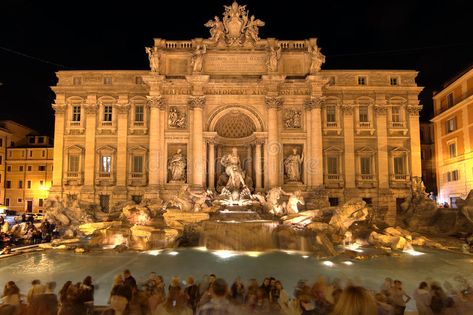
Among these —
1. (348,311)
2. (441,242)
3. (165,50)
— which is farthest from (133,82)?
(348,311)

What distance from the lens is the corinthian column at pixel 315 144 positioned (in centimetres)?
2917

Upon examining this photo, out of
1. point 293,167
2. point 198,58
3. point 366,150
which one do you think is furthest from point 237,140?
point 366,150

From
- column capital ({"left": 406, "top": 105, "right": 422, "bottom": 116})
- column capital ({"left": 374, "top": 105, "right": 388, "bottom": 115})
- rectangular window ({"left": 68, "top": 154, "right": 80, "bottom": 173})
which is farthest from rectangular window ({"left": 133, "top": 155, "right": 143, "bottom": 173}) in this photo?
column capital ({"left": 406, "top": 105, "right": 422, "bottom": 116})

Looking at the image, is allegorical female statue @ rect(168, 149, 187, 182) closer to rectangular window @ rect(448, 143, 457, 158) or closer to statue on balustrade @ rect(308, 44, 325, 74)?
statue on balustrade @ rect(308, 44, 325, 74)

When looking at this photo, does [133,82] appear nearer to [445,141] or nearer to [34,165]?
[34,165]

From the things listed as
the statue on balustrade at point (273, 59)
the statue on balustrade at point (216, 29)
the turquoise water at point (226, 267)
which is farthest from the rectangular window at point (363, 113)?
the turquoise water at point (226, 267)

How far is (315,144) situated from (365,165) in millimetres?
5763

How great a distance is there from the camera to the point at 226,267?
13789 millimetres

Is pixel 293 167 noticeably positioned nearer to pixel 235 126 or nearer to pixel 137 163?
pixel 235 126

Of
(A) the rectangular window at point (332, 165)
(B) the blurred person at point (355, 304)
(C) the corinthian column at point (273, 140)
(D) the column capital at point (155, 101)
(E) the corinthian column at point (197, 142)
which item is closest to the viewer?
(B) the blurred person at point (355, 304)

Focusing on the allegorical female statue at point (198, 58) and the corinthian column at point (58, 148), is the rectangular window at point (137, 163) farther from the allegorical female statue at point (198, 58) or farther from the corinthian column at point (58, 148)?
the allegorical female statue at point (198, 58)

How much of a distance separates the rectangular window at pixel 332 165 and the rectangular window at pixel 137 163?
660 inches

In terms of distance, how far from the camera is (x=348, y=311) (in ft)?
16.2

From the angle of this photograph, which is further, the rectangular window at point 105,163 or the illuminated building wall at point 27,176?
the illuminated building wall at point 27,176
